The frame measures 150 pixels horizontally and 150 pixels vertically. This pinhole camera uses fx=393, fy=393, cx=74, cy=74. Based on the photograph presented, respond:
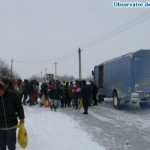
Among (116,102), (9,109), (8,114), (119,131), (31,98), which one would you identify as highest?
(9,109)

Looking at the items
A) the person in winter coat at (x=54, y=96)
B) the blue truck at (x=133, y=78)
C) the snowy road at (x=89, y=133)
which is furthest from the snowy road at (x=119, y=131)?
the person in winter coat at (x=54, y=96)

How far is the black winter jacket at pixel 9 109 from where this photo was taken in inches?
309

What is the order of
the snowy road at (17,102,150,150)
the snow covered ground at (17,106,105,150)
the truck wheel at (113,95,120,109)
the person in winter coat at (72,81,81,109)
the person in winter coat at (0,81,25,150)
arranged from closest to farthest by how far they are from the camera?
the person in winter coat at (0,81,25,150) < the snow covered ground at (17,106,105,150) < the snowy road at (17,102,150,150) < the truck wheel at (113,95,120,109) < the person in winter coat at (72,81,81,109)

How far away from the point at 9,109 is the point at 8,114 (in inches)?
4.0

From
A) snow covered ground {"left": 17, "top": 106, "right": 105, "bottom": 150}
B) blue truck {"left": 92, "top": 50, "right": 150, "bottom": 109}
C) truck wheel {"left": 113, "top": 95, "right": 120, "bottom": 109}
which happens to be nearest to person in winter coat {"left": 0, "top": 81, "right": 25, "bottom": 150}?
snow covered ground {"left": 17, "top": 106, "right": 105, "bottom": 150}

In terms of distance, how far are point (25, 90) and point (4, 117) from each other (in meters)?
16.9

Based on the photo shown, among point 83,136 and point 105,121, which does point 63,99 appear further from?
point 83,136

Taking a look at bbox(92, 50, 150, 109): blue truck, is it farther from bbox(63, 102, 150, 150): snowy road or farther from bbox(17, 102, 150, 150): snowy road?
bbox(17, 102, 150, 150): snowy road

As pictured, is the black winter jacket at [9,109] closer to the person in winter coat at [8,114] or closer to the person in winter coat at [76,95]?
the person in winter coat at [8,114]

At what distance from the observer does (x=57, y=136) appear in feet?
40.3

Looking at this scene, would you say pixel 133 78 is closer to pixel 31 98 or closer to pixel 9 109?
pixel 31 98

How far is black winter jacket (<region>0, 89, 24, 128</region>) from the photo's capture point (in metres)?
7.85

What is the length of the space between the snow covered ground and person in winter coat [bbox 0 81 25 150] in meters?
2.23

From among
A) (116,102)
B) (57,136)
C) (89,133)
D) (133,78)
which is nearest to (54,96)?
(116,102)
